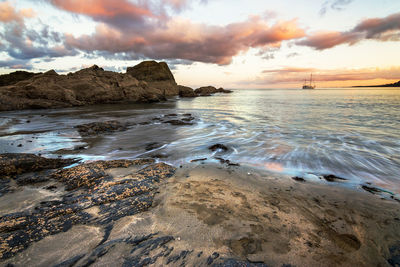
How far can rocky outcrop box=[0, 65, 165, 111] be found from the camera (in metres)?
19.9

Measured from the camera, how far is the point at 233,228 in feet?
7.12

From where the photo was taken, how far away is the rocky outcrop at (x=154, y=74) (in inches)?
3118

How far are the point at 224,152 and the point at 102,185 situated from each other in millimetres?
3608

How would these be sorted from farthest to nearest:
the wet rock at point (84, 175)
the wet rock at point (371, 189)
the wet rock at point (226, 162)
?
the wet rock at point (226, 162) → the wet rock at point (371, 189) → the wet rock at point (84, 175)

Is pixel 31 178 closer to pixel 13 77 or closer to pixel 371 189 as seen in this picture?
pixel 371 189

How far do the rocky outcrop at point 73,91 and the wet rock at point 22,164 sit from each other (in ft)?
70.9

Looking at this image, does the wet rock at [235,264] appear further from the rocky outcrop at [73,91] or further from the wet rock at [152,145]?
the rocky outcrop at [73,91]

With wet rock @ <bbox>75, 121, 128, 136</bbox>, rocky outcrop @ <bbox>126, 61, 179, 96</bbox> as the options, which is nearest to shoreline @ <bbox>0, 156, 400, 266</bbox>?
wet rock @ <bbox>75, 121, 128, 136</bbox>

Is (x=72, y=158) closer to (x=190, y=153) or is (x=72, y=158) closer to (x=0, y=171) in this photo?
(x=0, y=171)

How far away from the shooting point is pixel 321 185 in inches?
141

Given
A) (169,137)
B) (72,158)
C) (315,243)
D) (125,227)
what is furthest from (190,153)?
(315,243)

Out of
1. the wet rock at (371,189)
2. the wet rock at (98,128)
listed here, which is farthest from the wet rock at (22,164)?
the wet rock at (371,189)

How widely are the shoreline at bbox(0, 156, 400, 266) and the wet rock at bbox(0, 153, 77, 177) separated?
791 millimetres

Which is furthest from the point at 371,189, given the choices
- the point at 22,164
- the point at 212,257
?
the point at 22,164
